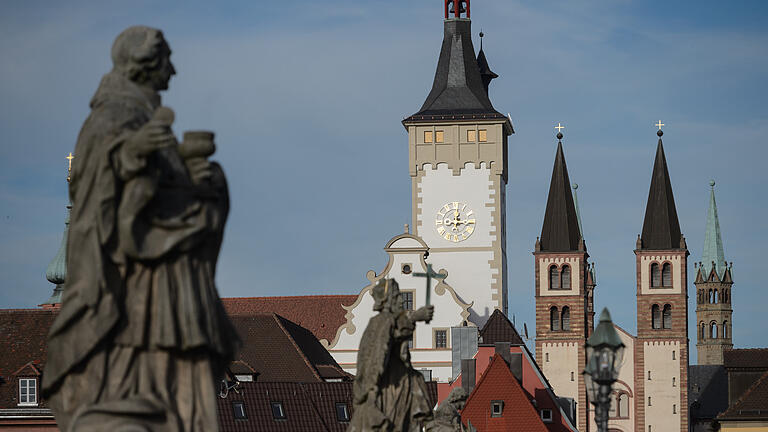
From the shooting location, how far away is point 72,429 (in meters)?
6.25

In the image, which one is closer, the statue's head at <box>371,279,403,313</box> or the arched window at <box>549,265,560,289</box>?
the statue's head at <box>371,279,403,313</box>

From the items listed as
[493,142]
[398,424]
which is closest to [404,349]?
[398,424]

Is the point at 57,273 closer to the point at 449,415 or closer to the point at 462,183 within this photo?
the point at 462,183

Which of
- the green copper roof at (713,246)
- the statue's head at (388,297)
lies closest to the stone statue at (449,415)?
the statue's head at (388,297)

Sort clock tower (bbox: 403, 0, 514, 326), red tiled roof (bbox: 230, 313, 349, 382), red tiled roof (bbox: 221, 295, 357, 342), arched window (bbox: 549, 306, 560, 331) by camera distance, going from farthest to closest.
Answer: arched window (bbox: 549, 306, 560, 331) → clock tower (bbox: 403, 0, 514, 326) → red tiled roof (bbox: 221, 295, 357, 342) → red tiled roof (bbox: 230, 313, 349, 382)

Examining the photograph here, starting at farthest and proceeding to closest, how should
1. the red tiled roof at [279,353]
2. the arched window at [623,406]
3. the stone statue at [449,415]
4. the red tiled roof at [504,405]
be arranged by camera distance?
the arched window at [623,406] < the red tiled roof at [279,353] < the red tiled roof at [504,405] < the stone statue at [449,415]

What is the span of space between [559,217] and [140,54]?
303ft

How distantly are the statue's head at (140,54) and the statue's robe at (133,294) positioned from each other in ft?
0.73

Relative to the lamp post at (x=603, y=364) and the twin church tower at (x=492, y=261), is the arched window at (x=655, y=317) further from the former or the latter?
the lamp post at (x=603, y=364)

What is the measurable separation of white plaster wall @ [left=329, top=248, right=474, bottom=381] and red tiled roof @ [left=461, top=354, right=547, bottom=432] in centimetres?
1803

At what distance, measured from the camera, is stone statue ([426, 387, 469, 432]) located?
13.4 m

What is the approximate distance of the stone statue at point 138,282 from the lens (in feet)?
20.7

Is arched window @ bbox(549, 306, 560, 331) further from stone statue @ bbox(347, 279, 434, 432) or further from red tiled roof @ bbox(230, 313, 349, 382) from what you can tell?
stone statue @ bbox(347, 279, 434, 432)

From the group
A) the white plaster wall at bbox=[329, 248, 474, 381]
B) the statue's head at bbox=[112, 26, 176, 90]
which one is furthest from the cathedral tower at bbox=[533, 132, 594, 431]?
the statue's head at bbox=[112, 26, 176, 90]
